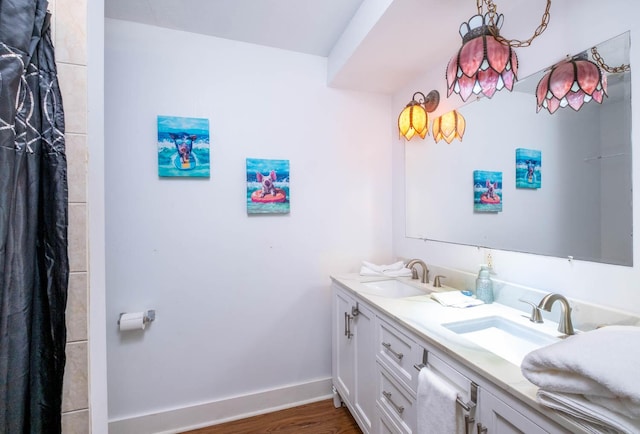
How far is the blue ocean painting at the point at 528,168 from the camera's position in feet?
3.95

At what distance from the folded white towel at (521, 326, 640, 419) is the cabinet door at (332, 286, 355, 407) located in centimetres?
104

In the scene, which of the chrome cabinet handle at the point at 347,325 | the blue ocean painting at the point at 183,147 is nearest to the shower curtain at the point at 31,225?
the blue ocean painting at the point at 183,147

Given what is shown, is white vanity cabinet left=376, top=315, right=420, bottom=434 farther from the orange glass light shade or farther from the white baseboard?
the orange glass light shade

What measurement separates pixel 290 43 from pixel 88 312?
184cm

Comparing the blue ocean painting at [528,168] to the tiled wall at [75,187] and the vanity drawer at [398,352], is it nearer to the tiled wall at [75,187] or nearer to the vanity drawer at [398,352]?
the vanity drawer at [398,352]

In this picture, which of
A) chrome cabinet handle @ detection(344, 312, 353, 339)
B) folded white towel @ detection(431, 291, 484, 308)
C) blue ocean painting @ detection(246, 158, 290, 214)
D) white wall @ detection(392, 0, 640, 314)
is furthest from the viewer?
blue ocean painting @ detection(246, 158, 290, 214)

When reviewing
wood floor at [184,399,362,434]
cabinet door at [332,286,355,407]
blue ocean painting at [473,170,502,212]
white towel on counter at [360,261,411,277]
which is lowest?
wood floor at [184,399,362,434]

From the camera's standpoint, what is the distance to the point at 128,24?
1594 mm

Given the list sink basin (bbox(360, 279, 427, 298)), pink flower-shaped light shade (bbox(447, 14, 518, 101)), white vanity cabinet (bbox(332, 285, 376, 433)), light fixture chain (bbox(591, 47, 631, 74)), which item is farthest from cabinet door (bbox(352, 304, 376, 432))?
light fixture chain (bbox(591, 47, 631, 74))

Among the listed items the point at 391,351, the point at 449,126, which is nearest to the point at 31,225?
the point at 391,351

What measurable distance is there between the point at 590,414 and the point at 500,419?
0.25m

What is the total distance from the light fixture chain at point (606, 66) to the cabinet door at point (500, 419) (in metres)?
1.15

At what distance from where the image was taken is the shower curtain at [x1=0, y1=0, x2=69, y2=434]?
2.15ft

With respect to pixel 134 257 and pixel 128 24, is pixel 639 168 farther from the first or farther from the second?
pixel 128 24
